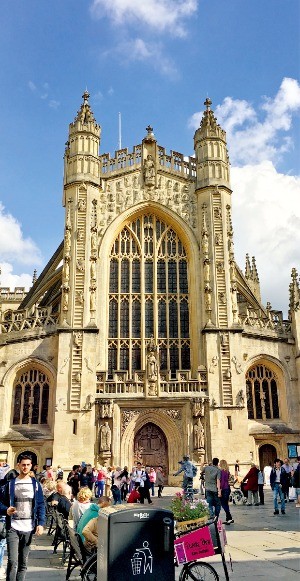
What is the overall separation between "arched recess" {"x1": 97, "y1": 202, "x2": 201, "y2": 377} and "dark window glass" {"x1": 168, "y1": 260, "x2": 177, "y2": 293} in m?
0.39

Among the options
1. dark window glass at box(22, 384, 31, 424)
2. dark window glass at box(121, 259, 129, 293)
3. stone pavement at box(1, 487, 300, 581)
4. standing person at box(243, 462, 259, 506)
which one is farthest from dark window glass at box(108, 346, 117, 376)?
stone pavement at box(1, 487, 300, 581)

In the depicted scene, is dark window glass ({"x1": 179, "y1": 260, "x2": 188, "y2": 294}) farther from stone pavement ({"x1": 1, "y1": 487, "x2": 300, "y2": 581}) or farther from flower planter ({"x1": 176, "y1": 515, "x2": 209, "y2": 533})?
flower planter ({"x1": 176, "y1": 515, "x2": 209, "y2": 533})

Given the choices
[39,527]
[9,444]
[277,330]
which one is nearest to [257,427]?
[277,330]

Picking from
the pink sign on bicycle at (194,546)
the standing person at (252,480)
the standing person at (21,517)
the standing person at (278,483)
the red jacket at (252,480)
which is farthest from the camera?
the red jacket at (252,480)

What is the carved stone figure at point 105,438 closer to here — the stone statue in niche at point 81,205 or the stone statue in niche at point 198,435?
the stone statue in niche at point 198,435

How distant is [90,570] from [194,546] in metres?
1.28

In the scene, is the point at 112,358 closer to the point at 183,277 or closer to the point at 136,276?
the point at 136,276

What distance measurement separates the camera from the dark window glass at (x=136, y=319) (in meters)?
26.9

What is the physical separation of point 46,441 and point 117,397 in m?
3.93

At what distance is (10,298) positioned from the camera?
45031 mm

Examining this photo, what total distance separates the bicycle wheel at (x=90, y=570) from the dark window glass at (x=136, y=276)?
2143 cm

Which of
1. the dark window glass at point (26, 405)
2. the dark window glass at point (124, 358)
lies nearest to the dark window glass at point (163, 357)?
the dark window glass at point (124, 358)

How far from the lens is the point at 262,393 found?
88.0 feet

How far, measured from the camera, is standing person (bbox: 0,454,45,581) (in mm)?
5941
